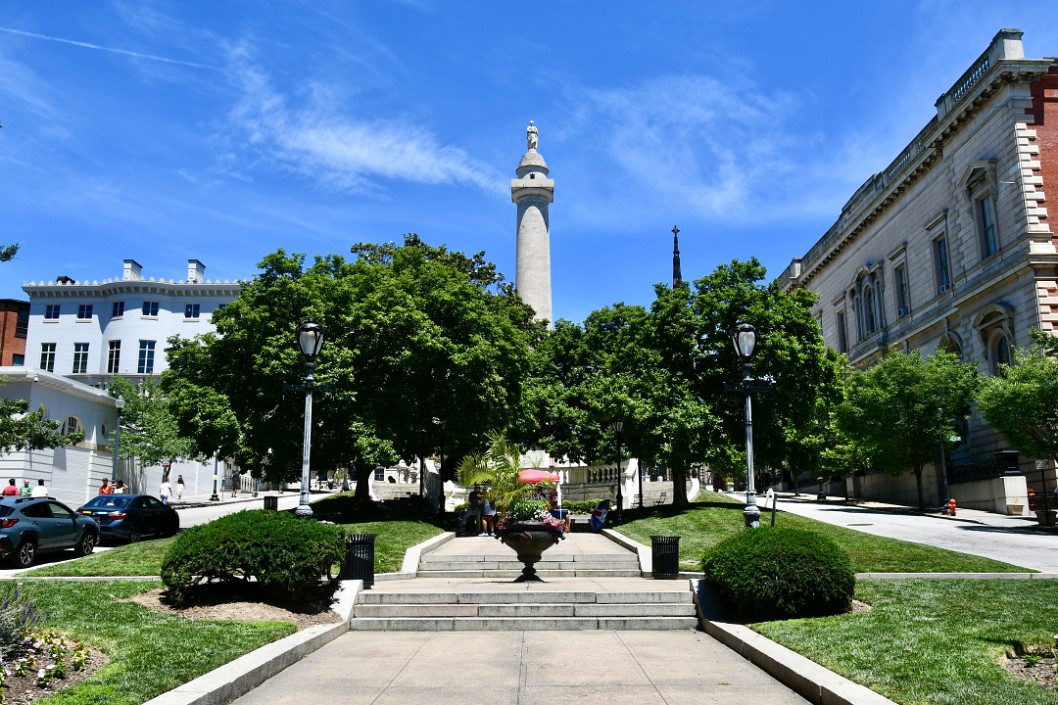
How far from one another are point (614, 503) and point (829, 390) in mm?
12294

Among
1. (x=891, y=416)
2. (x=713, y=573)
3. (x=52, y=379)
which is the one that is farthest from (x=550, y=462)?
(x=713, y=573)

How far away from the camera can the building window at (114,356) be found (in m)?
72.3

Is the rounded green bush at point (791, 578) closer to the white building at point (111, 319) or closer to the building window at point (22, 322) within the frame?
the white building at point (111, 319)

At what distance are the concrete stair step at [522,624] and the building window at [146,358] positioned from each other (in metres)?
66.0

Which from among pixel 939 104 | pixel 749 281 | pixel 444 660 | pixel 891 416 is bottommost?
pixel 444 660

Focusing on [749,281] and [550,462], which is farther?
[550,462]

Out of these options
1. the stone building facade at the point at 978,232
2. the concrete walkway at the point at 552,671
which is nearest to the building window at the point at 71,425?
the concrete walkway at the point at 552,671

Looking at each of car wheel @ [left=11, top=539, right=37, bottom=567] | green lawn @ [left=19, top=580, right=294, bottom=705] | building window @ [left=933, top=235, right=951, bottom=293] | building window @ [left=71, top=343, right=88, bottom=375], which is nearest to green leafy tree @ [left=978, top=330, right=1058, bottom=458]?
building window @ [left=933, top=235, right=951, bottom=293]

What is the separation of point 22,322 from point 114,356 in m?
12.5

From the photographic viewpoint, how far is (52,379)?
4444cm

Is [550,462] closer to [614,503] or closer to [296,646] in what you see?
[614,503]

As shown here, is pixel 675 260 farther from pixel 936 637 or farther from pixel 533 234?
pixel 936 637

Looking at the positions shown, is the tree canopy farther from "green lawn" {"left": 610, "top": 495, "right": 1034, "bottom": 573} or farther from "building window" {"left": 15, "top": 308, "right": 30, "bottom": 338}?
"building window" {"left": 15, "top": 308, "right": 30, "bottom": 338}

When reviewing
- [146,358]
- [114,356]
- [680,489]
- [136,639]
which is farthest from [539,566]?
[114,356]
